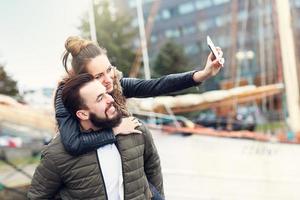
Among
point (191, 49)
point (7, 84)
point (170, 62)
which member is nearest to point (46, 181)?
point (7, 84)

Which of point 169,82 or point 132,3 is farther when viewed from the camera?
point 132,3

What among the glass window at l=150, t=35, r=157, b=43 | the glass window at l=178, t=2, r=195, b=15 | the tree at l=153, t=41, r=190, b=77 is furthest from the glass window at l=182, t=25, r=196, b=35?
the tree at l=153, t=41, r=190, b=77

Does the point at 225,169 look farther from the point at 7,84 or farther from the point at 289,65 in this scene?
the point at 7,84

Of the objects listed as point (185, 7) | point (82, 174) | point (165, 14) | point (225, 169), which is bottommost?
point (225, 169)

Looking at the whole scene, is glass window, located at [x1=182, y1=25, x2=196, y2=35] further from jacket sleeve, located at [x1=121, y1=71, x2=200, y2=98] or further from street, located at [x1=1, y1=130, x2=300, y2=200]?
jacket sleeve, located at [x1=121, y1=71, x2=200, y2=98]

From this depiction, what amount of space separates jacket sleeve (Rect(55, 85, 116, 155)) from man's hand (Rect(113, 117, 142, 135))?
31 mm

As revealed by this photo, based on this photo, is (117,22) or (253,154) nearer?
(253,154)

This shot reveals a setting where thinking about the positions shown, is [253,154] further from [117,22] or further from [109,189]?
[117,22]

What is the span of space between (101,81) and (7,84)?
5.73 metres

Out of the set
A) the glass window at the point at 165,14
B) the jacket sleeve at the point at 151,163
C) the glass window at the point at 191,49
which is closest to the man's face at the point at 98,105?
the jacket sleeve at the point at 151,163

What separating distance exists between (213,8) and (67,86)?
23008 millimetres

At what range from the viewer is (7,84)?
22.1 feet

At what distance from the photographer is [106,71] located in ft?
4.31

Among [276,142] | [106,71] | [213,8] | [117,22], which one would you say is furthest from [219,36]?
[106,71]
